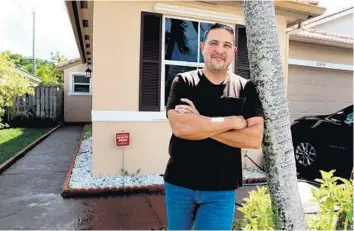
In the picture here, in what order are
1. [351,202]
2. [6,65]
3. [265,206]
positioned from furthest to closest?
[6,65], [265,206], [351,202]

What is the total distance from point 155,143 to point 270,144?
3937 mm

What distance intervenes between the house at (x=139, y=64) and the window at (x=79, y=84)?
1110 centimetres

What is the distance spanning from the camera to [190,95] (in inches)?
81.7

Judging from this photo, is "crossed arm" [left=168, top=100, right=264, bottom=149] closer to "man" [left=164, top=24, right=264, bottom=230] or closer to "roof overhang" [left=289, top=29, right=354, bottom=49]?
"man" [left=164, top=24, right=264, bottom=230]

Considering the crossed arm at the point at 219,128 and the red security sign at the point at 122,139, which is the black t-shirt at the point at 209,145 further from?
the red security sign at the point at 122,139

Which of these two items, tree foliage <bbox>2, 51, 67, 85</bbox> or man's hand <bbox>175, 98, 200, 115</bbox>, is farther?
tree foliage <bbox>2, 51, 67, 85</bbox>

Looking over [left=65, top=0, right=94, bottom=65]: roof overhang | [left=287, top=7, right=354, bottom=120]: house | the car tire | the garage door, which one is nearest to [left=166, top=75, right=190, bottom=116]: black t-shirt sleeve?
[left=65, top=0, right=94, bottom=65]: roof overhang

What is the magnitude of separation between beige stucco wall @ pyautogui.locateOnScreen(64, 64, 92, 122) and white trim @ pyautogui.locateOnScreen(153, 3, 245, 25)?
11.9m

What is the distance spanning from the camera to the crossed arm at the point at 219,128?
1.94 m

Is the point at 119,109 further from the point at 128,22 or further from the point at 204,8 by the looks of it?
the point at 204,8

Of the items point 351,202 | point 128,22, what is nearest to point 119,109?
point 128,22

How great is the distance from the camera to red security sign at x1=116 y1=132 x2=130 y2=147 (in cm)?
552

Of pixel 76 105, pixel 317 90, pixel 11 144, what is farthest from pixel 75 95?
pixel 317 90

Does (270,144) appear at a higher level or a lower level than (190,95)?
lower
